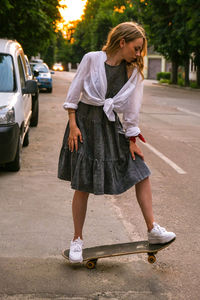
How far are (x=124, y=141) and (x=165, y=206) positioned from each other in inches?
87.9

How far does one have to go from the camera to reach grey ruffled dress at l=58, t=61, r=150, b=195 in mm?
3617

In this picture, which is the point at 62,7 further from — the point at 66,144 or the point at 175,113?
the point at 66,144

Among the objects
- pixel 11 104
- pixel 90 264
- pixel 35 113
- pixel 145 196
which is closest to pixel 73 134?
pixel 145 196

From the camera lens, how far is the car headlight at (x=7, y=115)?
6773 millimetres

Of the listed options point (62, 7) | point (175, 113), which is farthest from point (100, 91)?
point (62, 7)

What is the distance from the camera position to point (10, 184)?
662 cm

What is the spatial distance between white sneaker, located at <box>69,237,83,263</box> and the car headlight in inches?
131

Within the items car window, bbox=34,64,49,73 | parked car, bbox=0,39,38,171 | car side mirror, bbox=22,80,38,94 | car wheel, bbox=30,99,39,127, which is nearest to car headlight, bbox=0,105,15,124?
parked car, bbox=0,39,38,171

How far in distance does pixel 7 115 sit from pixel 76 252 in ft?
11.4

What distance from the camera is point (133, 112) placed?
12.2 ft

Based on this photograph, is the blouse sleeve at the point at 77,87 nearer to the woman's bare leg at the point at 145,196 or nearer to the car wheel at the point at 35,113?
the woman's bare leg at the point at 145,196

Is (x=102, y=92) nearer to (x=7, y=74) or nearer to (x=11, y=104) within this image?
(x=11, y=104)

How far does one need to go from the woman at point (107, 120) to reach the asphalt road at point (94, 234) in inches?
11.1

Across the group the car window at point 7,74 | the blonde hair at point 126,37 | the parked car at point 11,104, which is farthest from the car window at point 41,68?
the blonde hair at point 126,37
